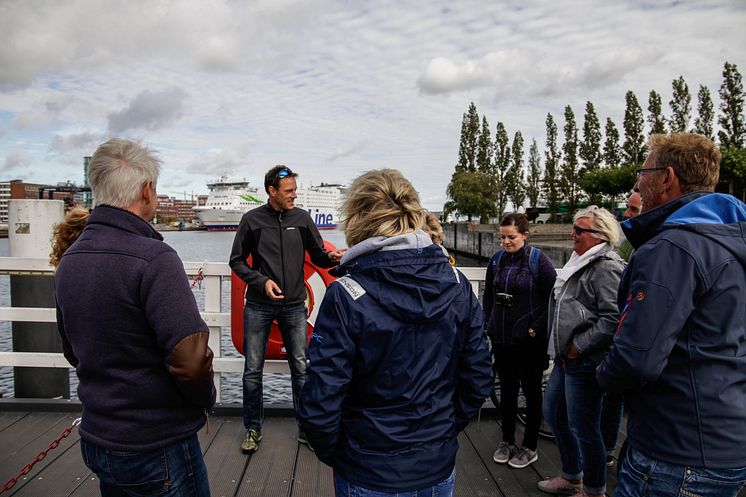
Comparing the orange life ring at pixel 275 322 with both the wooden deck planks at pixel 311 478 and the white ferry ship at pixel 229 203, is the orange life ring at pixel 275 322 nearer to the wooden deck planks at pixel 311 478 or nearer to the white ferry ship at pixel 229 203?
the wooden deck planks at pixel 311 478

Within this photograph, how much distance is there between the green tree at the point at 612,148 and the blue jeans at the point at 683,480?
49.4 meters

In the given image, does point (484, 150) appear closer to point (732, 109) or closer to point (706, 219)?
point (732, 109)

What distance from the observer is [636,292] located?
1.46 meters

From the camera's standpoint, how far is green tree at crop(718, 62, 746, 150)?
103ft

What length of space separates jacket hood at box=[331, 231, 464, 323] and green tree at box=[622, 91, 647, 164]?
4545 centimetres

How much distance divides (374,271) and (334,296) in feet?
0.42

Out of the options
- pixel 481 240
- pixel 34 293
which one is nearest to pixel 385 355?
pixel 34 293

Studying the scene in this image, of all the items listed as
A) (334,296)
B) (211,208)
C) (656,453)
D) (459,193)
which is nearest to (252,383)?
(334,296)

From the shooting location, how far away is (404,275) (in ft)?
4.57

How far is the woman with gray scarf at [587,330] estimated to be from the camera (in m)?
2.40

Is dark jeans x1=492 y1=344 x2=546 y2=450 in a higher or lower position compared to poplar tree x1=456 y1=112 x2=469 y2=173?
lower

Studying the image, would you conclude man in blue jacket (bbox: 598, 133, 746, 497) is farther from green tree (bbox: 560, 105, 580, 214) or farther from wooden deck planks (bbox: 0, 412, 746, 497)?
green tree (bbox: 560, 105, 580, 214)

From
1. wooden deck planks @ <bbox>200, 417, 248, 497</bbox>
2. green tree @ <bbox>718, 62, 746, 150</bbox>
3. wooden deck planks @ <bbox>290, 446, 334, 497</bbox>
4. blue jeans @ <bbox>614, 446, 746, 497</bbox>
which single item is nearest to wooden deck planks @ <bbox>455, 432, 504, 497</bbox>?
wooden deck planks @ <bbox>290, 446, 334, 497</bbox>

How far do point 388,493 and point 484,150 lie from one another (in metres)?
54.8
